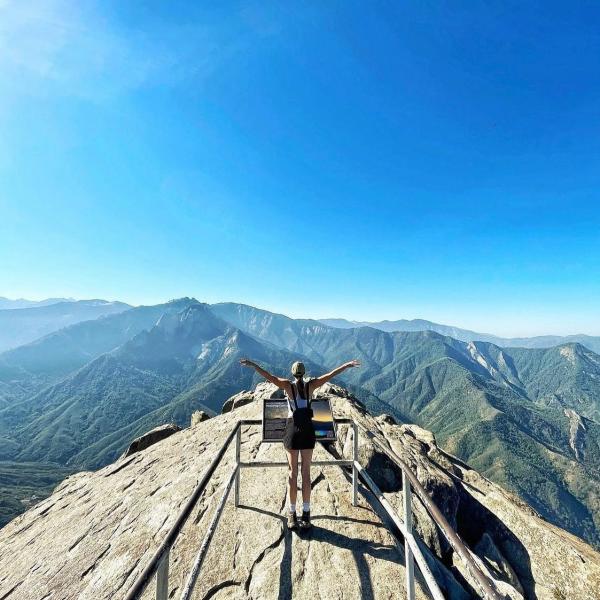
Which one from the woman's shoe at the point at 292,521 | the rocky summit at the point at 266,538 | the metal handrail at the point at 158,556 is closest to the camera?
the metal handrail at the point at 158,556

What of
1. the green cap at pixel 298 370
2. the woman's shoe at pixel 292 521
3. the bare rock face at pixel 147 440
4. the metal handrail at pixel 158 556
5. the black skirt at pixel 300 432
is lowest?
the bare rock face at pixel 147 440

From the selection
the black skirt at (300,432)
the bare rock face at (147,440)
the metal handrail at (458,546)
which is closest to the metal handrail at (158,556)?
the black skirt at (300,432)

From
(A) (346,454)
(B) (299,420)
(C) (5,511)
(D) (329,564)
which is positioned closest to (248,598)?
(D) (329,564)

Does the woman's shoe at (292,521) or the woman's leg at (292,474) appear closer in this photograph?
the woman's leg at (292,474)

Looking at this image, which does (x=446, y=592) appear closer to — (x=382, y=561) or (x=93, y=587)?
(x=382, y=561)

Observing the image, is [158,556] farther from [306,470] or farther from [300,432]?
[306,470]

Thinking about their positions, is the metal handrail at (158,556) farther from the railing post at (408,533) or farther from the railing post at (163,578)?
the railing post at (408,533)

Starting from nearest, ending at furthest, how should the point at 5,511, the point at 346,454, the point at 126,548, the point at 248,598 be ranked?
the point at 248,598 < the point at 126,548 < the point at 346,454 < the point at 5,511
